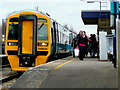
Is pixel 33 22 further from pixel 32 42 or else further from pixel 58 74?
pixel 58 74

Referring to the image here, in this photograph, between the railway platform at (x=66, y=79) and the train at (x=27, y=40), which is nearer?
the railway platform at (x=66, y=79)

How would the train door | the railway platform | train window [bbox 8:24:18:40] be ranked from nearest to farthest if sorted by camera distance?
1. the railway platform
2. the train door
3. train window [bbox 8:24:18:40]

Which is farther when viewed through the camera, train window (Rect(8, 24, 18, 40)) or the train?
train window (Rect(8, 24, 18, 40))

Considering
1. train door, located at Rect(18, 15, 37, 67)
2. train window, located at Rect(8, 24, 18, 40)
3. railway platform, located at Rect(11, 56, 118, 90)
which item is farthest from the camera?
train window, located at Rect(8, 24, 18, 40)

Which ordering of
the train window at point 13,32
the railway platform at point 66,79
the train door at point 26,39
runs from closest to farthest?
the railway platform at point 66,79, the train door at point 26,39, the train window at point 13,32

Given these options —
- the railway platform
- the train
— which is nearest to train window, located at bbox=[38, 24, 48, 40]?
the train

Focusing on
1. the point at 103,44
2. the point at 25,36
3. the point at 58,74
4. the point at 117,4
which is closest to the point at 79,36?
the point at 103,44

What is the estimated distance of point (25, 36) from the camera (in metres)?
17.4

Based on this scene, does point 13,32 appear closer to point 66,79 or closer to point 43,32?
point 43,32

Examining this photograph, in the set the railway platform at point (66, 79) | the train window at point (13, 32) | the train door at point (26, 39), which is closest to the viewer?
the railway platform at point (66, 79)

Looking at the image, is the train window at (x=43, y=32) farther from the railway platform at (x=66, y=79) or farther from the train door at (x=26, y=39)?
the railway platform at (x=66, y=79)

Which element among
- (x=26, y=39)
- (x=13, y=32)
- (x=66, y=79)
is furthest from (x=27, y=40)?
(x=66, y=79)

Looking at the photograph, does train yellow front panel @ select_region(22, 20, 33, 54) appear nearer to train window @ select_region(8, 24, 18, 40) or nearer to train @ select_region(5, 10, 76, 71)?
train @ select_region(5, 10, 76, 71)

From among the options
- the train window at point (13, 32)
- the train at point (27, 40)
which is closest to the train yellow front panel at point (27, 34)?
the train at point (27, 40)
